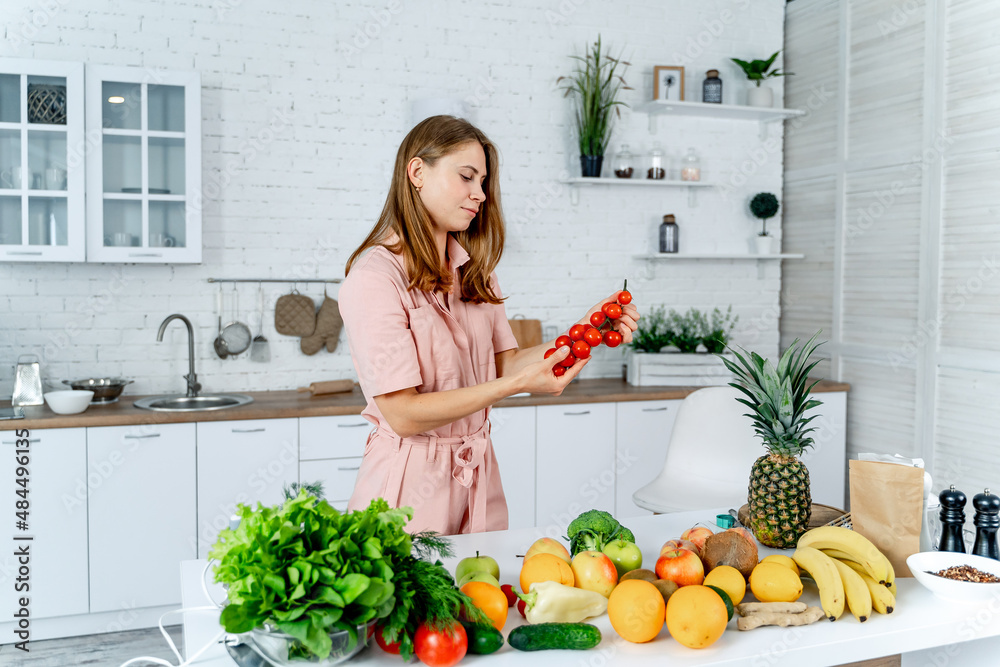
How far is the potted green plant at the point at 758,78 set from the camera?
4609 mm

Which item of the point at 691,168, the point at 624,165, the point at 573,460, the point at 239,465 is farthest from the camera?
the point at 691,168

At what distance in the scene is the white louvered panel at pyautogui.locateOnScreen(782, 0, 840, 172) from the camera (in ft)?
14.9

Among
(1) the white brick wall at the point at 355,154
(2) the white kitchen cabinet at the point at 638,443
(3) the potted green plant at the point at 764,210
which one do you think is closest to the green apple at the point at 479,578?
(2) the white kitchen cabinet at the point at 638,443

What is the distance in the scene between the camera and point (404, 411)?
1.79 meters

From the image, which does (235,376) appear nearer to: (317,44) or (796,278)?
(317,44)

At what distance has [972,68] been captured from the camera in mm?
3654

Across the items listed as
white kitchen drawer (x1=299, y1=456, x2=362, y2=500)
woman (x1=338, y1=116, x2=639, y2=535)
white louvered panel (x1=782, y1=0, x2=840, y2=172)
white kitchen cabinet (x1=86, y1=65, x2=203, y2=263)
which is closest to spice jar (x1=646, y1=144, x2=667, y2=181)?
white louvered panel (x1=782, y1=0, x2=840, y2=172)

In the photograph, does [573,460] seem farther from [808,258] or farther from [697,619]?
[697,619]

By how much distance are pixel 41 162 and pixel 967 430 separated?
4239 millimetres

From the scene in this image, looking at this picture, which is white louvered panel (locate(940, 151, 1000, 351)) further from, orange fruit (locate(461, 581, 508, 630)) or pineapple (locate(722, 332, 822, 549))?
orange fruit (locate(461, 581, 508, 630))

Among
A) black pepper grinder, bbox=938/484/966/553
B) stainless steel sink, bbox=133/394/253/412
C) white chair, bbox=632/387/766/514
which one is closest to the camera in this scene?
black pepper grinder, bbox=938/484/966/553

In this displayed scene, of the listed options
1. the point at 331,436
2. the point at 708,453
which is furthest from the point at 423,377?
the point at 331,436

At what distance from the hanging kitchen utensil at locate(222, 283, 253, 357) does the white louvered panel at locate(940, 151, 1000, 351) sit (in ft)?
11.0

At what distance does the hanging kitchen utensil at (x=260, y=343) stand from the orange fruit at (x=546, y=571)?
2.89 metres
